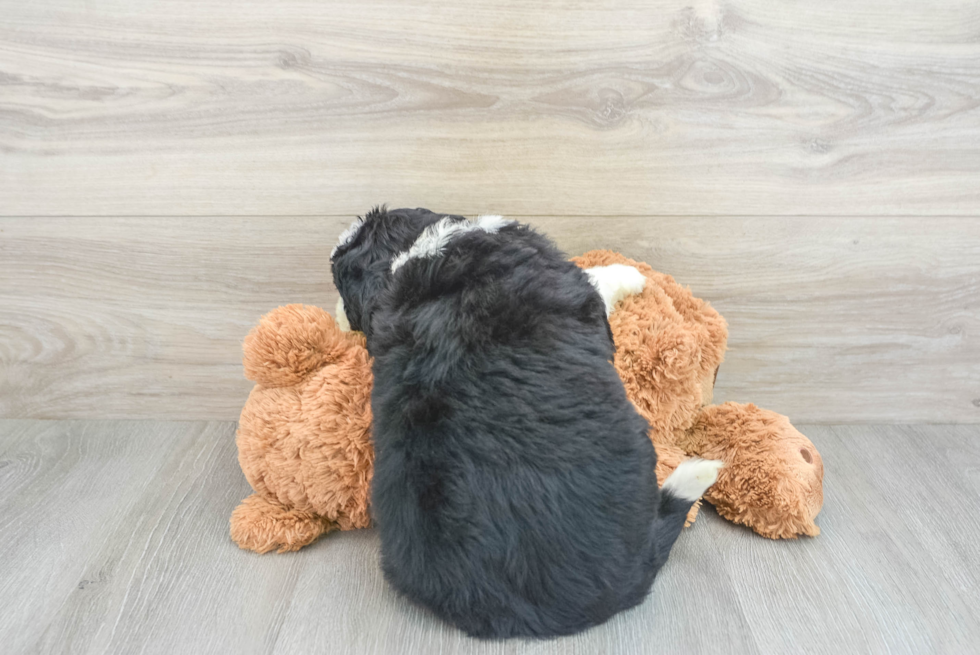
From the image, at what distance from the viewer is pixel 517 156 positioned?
1104mm

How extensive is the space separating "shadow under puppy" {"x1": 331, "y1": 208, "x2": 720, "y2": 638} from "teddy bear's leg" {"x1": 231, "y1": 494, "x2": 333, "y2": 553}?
8.2 inches

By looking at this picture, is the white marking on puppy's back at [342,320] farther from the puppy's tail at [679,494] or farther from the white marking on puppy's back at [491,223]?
the puppy's tail at [679,494]

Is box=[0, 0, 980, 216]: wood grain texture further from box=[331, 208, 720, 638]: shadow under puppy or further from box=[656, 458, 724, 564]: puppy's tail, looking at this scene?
box=[656, 458, 724, 564]: puppy's tail

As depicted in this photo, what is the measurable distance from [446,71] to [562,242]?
1.11 feet

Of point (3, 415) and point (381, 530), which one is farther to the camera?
point (3, 415)

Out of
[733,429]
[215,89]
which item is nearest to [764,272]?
[733,429]

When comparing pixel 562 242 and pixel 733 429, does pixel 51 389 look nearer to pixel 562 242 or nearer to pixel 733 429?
pixel 562 242

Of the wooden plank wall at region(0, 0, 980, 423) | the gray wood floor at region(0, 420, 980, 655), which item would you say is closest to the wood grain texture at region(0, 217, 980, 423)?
the wooden plank wall at region(0, 0, 980, 423)

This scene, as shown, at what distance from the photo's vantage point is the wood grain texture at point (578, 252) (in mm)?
1153

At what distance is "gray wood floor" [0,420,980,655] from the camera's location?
0.81 m

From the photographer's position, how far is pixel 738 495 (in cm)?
100

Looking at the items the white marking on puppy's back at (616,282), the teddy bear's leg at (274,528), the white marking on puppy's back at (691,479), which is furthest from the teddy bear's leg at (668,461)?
the teddy bear's leg at (274,528)

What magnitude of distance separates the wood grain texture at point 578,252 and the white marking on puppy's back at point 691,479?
42 centimetres

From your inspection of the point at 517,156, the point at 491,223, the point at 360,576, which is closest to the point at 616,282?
the point at 491,223
